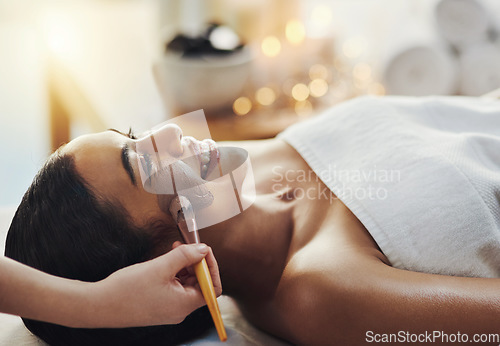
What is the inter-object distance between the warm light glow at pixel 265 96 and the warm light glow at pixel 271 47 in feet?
0.48

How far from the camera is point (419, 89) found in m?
1.81

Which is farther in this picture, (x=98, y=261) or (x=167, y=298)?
(x=98, y=261)

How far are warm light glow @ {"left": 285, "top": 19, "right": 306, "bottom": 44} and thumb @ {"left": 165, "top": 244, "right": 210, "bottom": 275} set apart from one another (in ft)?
5.02

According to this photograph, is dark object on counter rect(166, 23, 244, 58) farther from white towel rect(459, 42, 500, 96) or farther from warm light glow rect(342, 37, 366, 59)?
white towel rect(459, 42, 500, 96)

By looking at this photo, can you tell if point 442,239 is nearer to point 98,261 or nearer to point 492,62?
point 98,261

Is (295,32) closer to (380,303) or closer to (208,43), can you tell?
(208,43)

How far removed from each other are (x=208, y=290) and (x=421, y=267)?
33 centimetres

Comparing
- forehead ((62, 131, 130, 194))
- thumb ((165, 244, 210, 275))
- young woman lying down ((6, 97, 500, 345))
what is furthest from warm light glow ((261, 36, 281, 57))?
thumb ((165, 244, 210, 275))

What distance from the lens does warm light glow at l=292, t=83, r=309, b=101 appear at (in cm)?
193

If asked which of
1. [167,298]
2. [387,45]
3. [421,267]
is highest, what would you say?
[387,45]

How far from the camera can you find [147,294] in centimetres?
56

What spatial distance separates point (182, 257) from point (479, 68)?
1.55 m

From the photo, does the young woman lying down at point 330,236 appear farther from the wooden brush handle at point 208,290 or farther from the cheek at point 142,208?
the wooden brush handle at point 208,290

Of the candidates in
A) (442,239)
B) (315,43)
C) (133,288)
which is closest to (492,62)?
(315,43)
